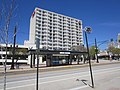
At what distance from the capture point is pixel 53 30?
127m

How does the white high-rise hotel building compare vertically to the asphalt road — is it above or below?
above

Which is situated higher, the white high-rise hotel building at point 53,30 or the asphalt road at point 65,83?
the white high-rise hotel building at point 53,30

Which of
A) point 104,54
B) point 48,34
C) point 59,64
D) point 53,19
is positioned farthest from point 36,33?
point 59,64

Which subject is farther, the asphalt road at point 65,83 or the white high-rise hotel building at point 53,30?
the white high-rise hotel building at point 53,30

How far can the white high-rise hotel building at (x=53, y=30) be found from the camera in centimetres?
11875

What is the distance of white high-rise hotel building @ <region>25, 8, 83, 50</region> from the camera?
118750 millimetres

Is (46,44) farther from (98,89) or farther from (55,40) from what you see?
(98,89)

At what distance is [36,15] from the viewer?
118 m

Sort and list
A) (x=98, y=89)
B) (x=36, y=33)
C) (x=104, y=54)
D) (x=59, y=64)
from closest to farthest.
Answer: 1. (x=98, y=89)
2. (x=59, y=64)
3. (x=104, y=54)
4. (x=36, y=33)

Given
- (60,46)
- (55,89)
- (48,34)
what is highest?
(48,34)

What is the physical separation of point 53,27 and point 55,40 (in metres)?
10.0

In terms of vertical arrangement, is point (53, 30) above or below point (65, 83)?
above

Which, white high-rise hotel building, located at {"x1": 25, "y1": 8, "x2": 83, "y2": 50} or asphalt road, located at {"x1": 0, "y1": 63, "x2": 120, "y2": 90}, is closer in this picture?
asphalt road, located at {"x1": 0, "y1": 63, "x2": 120, "y2": 90}

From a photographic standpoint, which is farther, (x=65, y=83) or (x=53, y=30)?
(x=53, y=30)
